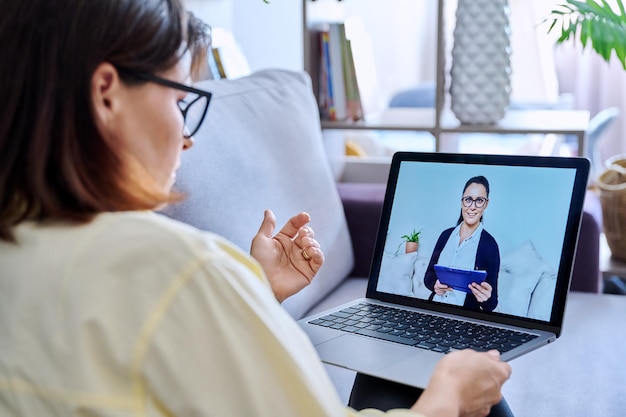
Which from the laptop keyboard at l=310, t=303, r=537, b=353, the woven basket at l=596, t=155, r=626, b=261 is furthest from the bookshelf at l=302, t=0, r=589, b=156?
the laptop keyboard at l=310, t=303, r=537, b=353

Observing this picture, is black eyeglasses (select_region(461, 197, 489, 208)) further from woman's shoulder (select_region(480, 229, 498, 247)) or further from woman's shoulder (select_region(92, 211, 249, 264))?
woman's shoulder (select_region(92, 211, 249, 264))

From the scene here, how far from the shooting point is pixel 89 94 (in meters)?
0.69

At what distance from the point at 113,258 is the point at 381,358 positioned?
473mm

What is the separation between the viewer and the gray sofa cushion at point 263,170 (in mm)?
1392

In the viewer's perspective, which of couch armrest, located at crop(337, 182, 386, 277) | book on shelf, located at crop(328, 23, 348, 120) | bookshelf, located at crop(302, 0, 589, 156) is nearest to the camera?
couch armrest, located at crop(337, 182, 386, 277)

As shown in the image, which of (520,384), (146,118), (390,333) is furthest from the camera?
(520,384)

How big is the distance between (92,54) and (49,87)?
0.05 meters

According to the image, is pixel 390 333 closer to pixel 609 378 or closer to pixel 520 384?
pixel 520 384

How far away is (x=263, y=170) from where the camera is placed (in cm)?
160

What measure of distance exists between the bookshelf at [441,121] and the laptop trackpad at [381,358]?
122 cm

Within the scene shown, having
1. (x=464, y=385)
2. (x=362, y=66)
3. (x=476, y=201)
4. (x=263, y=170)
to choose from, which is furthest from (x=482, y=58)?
(x=464, y=385)

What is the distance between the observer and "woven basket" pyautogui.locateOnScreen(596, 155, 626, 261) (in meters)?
2.21

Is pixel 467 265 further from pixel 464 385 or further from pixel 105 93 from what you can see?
pixel 105 93

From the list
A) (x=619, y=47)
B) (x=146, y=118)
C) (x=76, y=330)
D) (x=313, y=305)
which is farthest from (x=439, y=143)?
(x=76, y=330)
